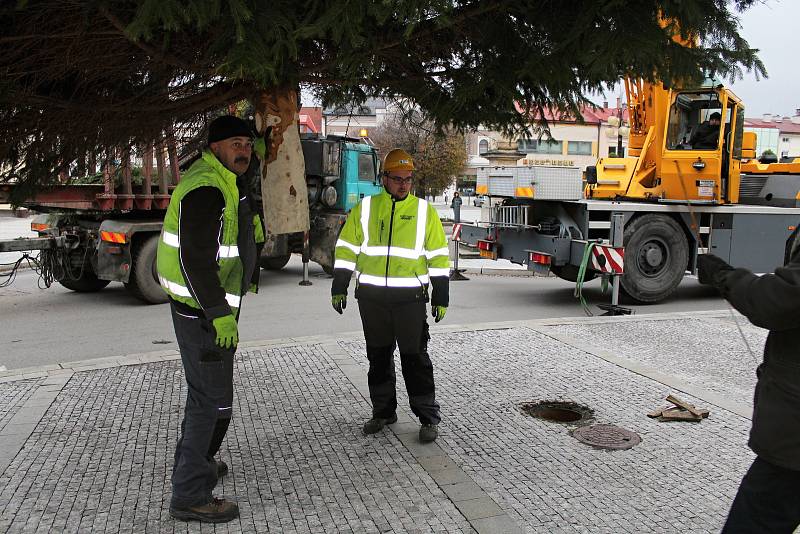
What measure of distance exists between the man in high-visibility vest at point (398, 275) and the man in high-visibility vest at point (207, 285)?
1181 mm

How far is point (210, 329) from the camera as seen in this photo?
348 centimetres

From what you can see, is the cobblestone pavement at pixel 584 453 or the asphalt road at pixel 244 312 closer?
the cobblestone pavement at pixel 584 453

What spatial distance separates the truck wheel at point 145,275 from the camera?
1005 cm

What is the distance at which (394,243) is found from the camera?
15.2 feet

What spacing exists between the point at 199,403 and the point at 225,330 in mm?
444

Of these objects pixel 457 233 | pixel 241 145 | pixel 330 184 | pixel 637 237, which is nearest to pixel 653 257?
pixel 637 237

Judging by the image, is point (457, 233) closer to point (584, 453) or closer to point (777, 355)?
point (584, 453)

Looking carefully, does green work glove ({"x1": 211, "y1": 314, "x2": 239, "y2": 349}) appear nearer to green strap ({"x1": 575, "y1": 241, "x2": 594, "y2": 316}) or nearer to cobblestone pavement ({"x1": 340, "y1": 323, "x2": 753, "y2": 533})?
cobblestone pavement ({"x1": 340, "y1": 323, "x2": 753, "y2": 533})

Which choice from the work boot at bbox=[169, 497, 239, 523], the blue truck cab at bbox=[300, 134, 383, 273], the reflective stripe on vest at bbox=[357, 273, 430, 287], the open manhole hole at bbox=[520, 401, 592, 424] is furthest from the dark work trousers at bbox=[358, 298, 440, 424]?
the blue truck cab at bbox=[300, 134, 383, 273]

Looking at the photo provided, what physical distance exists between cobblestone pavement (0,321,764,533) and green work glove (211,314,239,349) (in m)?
0.93

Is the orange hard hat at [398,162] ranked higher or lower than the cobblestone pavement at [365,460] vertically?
higher

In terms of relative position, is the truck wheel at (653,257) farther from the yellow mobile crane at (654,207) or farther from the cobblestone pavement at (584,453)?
the cobblestone pavement at (584,453)

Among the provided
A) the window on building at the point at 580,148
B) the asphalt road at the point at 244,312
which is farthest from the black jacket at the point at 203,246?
the window on building at the point at 580,148

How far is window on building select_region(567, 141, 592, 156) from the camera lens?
5388cm
